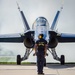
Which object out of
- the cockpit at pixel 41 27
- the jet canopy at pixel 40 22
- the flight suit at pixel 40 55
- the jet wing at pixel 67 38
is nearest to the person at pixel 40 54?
the flight suit at pixel 40 55

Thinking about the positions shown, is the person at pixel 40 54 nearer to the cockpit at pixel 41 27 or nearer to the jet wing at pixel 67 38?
the cockpit at pixel 41 27

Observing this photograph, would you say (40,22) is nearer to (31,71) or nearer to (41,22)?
(41,22)

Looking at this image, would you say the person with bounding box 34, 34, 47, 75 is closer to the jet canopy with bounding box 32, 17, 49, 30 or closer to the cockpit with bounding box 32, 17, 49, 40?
the cockpit with bounding box 32, 17, 49, 40

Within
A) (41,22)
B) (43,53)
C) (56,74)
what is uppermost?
(41,22)

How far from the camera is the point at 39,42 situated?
10.5 m

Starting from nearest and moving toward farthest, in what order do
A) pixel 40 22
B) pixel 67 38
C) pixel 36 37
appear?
pixel 36 37
pixel 40 22
pixel 67 38

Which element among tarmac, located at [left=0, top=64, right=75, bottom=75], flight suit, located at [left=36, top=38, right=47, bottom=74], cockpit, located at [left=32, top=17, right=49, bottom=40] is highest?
cockpit, located at [left=32, top=17, right=49, bottom=40]

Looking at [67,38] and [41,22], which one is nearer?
[41,22]

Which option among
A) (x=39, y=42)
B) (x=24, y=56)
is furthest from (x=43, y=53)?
(x=24, y=56)

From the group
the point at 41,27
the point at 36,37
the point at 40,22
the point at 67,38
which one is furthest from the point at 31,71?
the point at 67,38

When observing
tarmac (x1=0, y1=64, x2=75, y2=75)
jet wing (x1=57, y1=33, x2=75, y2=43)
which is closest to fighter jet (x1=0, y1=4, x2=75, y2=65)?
jet wing (x1=57, y1=33, x2=75, y2=43)

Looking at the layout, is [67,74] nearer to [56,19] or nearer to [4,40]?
[4,40]

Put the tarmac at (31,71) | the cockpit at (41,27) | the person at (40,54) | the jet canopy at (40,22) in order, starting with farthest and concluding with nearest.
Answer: the jet canopy at (40,22) < the cockpit at (41,27) < the tarmac at (31,71) < the person at (40,54)

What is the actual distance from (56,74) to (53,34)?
19.1 feet
